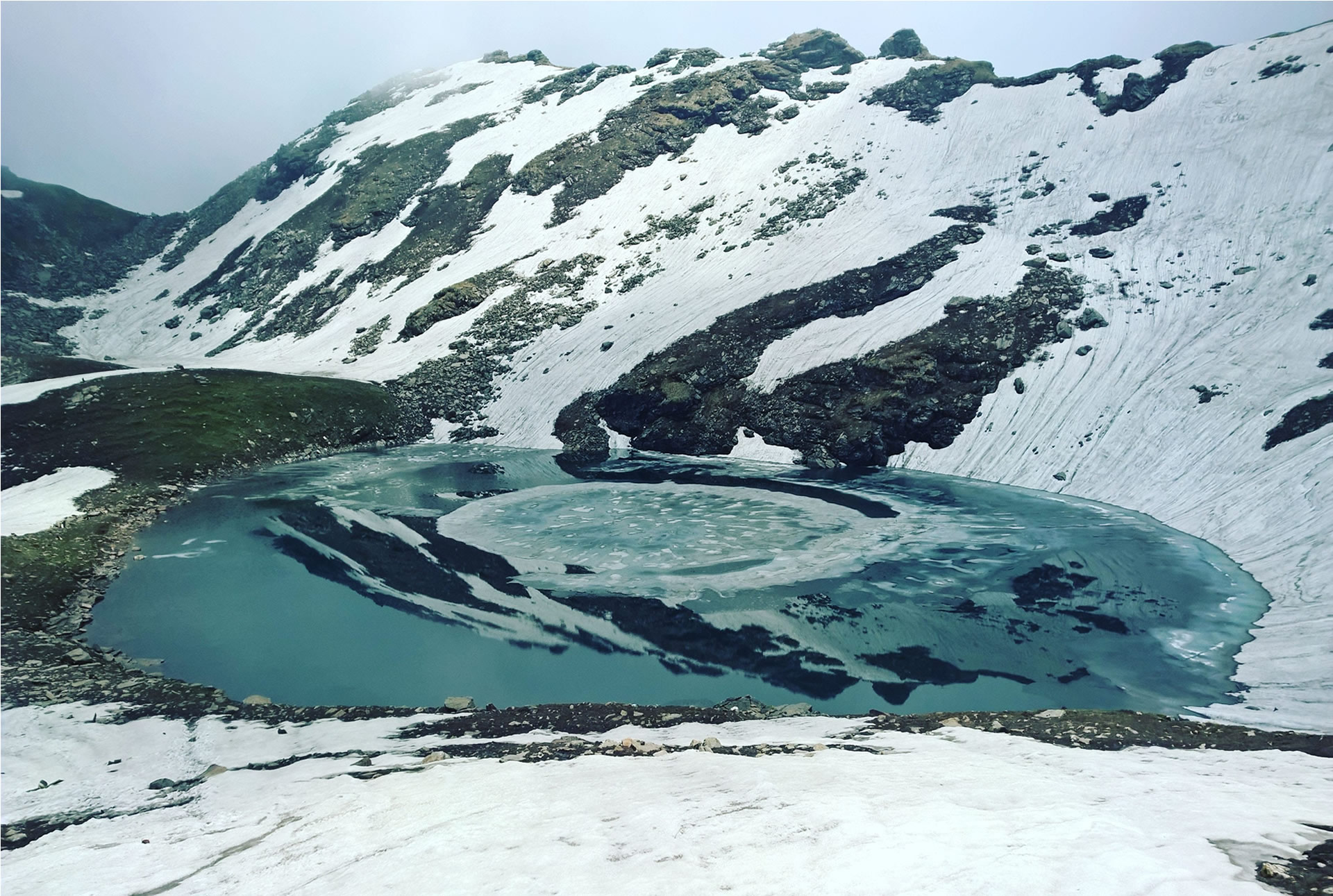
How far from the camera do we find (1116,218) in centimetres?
5588

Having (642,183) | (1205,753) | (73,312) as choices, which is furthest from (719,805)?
(73,312)

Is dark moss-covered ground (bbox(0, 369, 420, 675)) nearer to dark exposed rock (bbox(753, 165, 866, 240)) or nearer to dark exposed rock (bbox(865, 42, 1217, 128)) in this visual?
dark exposed rock (bbox(753, 165, 866, 240))

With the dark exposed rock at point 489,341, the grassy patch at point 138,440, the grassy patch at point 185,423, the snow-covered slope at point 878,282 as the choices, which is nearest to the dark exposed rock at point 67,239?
the snow-covered slope at point 878,282

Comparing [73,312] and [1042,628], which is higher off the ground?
[73,312]

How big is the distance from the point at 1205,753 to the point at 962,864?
30.5 feet

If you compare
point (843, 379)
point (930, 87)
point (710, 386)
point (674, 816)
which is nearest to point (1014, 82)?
point (930, 87)

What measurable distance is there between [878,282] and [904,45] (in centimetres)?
6735

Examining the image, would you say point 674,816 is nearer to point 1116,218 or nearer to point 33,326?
point 1116,218

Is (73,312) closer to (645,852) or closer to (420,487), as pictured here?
(420,487)

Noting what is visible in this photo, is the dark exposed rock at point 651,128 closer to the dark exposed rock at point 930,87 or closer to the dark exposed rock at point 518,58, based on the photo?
the dark exposed rock at point 930,87

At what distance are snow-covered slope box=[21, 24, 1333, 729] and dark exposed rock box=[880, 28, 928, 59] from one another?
7324 millimetres

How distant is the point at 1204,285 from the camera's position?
153 feet

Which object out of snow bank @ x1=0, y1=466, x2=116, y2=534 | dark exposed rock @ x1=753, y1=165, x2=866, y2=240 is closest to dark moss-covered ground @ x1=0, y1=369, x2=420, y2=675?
snow bank @ x1=0, y1=466, x2=116, y2=534

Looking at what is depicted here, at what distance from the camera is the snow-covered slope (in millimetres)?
38000
